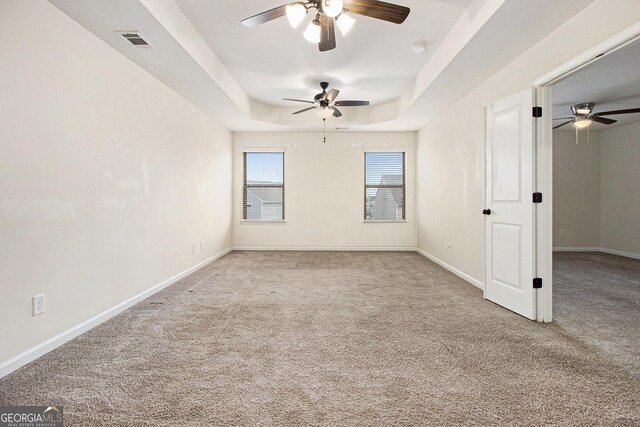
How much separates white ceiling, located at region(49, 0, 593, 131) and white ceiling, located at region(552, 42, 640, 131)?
1.35 m

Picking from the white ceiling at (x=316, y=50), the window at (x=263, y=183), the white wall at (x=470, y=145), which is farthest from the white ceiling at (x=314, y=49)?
the window at (x=263, y=183)

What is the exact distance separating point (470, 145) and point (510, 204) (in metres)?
1.34

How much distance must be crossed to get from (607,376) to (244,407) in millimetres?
2118

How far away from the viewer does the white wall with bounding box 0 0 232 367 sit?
1925 millimetres

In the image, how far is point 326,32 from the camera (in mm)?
2471

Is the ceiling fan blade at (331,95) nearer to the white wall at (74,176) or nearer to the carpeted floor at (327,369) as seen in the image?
the white wall at (74,176)

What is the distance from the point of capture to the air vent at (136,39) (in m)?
2.56

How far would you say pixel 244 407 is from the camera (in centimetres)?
153

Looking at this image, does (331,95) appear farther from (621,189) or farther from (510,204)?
(621,189)

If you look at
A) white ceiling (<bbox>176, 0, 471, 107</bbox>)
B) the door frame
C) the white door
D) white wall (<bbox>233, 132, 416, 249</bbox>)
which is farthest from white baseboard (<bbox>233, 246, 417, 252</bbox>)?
the door frame

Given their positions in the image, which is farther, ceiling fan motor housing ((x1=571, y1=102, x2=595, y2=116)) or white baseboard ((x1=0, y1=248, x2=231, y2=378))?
ceiling fan motor housing ((x1=571, y1=102, x2=595, y2=116))

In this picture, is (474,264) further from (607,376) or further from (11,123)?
(11,123)

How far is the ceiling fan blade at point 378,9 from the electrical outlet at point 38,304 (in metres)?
2.99

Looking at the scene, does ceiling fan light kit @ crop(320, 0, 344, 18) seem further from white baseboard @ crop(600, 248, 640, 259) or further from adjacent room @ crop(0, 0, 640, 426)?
white baseboard @ crop(600, 248, 640, 259)
